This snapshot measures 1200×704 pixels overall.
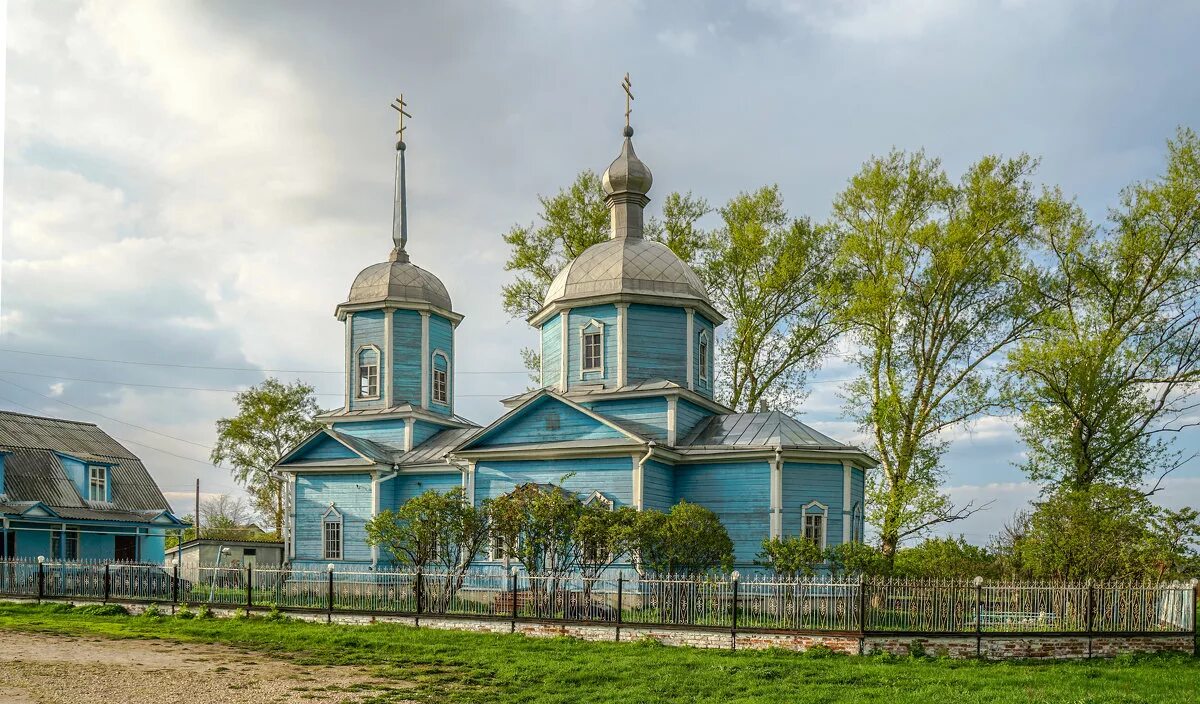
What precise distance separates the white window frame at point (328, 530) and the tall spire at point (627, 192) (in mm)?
9557

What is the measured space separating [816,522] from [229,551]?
19.9 m

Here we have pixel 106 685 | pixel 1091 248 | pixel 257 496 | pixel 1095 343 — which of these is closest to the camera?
pixel 106 685

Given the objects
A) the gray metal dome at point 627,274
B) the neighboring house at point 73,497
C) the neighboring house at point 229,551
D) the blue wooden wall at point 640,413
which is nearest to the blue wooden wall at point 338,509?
the blue wooden wall at point 640,413

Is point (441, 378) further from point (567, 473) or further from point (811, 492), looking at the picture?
point (811, 492)

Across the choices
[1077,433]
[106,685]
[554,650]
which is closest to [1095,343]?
[1077,433]

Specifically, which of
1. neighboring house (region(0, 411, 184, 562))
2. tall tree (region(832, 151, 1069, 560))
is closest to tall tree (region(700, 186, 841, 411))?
tall tree (region(832, 151, 1069, 560))

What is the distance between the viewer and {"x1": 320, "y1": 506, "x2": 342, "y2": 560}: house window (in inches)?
938

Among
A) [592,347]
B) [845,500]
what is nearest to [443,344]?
[592,347]

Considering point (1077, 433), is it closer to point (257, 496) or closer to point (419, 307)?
point (419, 307)

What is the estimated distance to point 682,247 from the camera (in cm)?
2967

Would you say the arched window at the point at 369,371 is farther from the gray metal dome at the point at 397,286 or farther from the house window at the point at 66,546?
the house window at the point at 66,546

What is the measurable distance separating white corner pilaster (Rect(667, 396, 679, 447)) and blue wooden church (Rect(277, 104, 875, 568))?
25 mm

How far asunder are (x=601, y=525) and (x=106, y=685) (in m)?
8.12

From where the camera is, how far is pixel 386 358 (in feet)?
84.0
